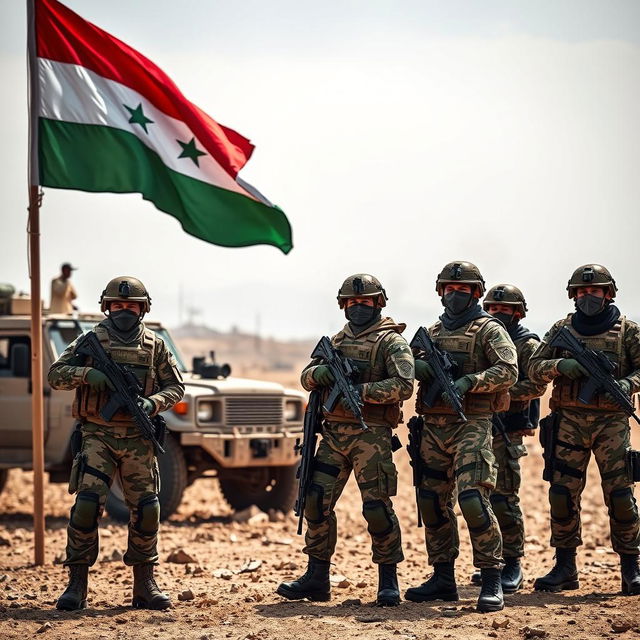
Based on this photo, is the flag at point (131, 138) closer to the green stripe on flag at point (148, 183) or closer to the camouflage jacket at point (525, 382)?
the green stripe on flag at point (148, 183)

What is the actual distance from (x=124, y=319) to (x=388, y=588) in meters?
2.27

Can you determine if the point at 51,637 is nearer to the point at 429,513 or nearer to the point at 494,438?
the point at 429,513

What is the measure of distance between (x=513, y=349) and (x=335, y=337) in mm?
1100

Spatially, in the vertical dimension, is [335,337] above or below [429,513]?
above

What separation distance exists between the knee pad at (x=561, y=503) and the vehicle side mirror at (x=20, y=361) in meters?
5.82

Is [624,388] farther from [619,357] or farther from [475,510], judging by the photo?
[475,510]

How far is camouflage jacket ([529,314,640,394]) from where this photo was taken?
25.2 ft

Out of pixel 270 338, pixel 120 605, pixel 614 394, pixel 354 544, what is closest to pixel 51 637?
pixel 120 605

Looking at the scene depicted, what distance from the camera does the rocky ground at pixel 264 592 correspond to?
6812mm

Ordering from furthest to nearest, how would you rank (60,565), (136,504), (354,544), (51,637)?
(354,544) → (60,565) → (136,504) → (51,637)

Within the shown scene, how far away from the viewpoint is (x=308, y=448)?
7.50 meters

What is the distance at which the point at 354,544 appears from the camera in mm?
10734

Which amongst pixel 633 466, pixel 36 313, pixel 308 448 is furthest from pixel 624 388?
pixel 36 313

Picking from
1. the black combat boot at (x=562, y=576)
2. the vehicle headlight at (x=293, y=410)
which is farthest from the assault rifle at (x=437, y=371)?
the vehicle headlight at (x=293, y=410)
